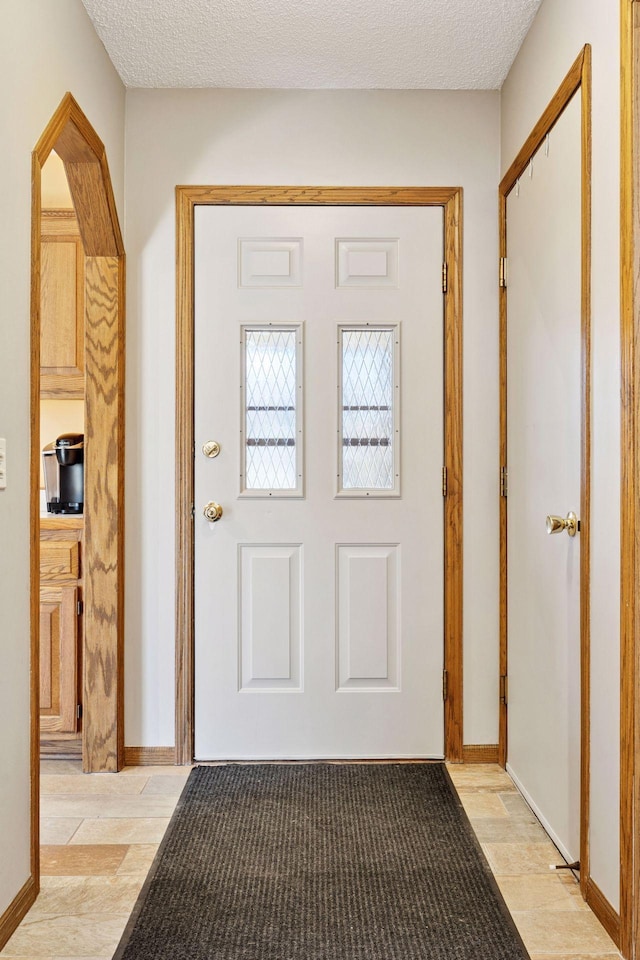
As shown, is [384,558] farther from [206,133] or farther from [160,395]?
[206,133]

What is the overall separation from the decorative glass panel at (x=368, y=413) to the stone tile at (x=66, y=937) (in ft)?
5.06

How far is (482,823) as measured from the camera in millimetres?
2330

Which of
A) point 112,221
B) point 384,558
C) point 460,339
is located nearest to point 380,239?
point 460,339

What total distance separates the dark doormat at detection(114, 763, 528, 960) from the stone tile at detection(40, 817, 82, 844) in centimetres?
29

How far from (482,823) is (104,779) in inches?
49.9

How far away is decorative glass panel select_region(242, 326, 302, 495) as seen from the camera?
2.83 m

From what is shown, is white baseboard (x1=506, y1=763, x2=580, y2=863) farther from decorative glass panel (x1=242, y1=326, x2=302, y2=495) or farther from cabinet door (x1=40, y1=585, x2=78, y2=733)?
cabinet door (x1=40, y1=585, x2=78, y2=733)

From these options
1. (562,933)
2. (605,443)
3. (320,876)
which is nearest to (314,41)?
(605,443)

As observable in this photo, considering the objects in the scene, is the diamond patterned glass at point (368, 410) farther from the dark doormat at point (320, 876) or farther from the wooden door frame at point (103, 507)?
the dark doormat at point (320, 876)

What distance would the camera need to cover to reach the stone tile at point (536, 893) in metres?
1.89

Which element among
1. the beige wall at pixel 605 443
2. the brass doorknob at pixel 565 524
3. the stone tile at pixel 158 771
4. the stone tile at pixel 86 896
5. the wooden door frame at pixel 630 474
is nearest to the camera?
the wooden door frame at pixel 630 474

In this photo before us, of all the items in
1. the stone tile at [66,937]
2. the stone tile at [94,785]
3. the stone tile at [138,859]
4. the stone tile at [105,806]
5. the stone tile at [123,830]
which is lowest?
the stone tile at [66,937]

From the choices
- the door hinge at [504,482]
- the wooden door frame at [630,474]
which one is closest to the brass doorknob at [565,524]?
the wooden door frame at [630,474]

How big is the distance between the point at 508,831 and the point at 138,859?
1.05 m
